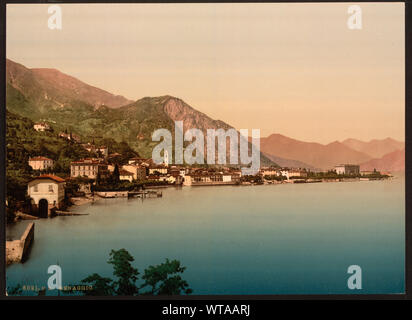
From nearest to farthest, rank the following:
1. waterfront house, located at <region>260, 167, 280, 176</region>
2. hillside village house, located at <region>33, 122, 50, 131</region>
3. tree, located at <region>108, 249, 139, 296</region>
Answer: tree, located at <region>108, 249, 139, 296</region>, hillside village house, located at <region>33, 122, 50, 131</region>, waterfront house, located at <region>260, 167, 280, 176</region>

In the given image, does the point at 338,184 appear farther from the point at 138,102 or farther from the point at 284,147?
the point at 138,102

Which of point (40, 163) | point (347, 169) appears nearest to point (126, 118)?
point (40, 163)

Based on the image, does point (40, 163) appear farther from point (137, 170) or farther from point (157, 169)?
point (157, 169)

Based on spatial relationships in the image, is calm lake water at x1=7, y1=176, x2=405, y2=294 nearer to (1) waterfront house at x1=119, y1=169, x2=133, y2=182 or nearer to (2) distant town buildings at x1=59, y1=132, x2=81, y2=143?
(1) waterfront house at x1=119, y1=169, x2=133, y2=182

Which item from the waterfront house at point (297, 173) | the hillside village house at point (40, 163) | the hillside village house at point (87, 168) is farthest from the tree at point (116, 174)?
the waterfront house at point (297, 173)

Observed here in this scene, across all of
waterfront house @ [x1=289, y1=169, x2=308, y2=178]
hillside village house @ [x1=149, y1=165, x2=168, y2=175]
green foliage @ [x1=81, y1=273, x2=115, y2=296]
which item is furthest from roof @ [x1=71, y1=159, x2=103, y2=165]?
waterfront house @ [x1=289, y1=169, x2=308, y2=178]

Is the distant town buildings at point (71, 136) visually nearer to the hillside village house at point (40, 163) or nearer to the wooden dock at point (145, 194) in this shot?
the hillside village house at point (40, 163)
